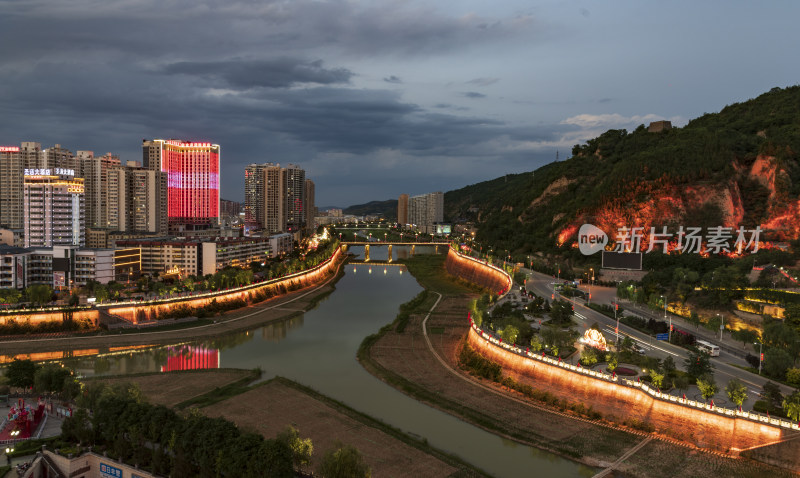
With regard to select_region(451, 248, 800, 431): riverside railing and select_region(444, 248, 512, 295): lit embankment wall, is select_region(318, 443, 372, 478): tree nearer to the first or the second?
select_region(451, 248, 800, 431): riverside railing

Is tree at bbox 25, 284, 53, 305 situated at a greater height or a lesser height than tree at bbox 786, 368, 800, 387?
greater

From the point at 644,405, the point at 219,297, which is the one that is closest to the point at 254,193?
the point at 219,297

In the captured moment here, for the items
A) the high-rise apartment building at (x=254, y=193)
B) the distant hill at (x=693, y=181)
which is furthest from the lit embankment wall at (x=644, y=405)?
the high-rise apartment building at (x=254, y=193)

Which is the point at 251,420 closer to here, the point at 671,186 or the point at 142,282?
the point at 142,282

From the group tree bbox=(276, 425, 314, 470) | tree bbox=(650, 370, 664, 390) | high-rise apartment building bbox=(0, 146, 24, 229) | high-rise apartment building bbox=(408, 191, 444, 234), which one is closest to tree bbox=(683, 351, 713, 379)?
tree bbox=(650, 370, 664, 390)

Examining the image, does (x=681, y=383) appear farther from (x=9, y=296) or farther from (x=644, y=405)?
(x=9, y=296)

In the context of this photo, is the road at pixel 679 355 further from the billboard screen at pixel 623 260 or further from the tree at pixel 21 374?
the tree at pixel 21 374

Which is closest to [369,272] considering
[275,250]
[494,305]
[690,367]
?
[275,250]
